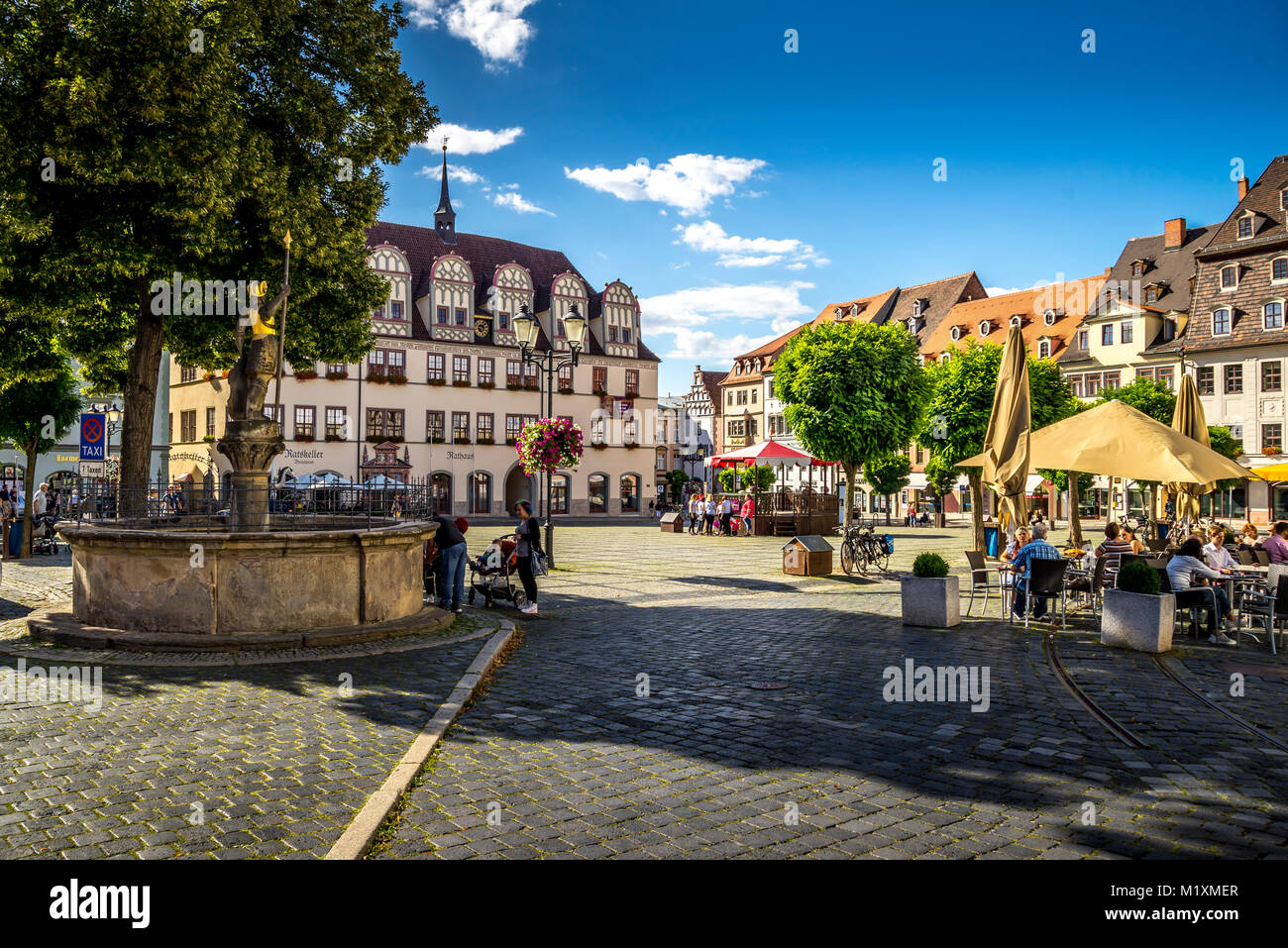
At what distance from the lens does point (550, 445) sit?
21.0 metres

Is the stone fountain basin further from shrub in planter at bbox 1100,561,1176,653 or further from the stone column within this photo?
shrub in planter at bbox 1100,561,1176,653

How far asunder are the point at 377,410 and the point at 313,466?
4.78 metres

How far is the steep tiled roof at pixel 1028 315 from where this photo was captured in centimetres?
6462

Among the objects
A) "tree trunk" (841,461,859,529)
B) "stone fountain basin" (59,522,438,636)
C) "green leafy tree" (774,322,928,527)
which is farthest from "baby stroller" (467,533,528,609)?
"green leafy tree" (774,322,928,527)

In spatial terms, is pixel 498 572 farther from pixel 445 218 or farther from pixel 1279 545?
pixel 445 218

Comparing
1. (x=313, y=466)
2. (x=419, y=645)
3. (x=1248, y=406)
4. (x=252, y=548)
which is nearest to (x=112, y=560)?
(x=252, y=548)

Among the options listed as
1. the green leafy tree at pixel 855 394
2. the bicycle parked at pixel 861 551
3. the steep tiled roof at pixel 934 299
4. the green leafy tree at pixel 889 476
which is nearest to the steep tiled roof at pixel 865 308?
the steep tiled roof at pixel 934 299

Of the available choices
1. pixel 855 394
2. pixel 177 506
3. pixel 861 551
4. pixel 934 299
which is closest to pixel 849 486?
pixel 855 394

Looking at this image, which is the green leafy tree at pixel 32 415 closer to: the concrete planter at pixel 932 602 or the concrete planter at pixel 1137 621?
the concrete planter at pixel 932 602

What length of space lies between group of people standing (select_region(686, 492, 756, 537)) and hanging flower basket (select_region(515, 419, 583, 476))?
52.7 feet

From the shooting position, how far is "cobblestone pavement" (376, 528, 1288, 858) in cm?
475

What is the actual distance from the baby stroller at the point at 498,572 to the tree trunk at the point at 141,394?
21.0 feet
